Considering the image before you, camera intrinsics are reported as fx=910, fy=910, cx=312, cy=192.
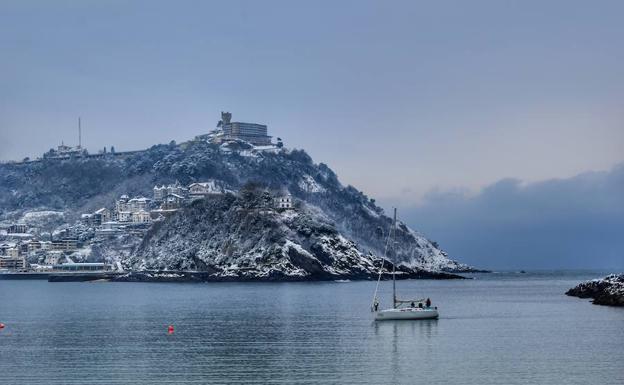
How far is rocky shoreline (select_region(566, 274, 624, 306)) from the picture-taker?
115688 millimetres

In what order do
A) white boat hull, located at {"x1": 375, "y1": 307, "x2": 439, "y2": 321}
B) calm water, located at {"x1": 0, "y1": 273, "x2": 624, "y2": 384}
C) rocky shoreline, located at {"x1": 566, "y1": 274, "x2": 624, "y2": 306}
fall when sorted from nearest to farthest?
1. calm water, located at {"x1": 0, "y1": 273, "x2": 624, "y2": 384}
2. white boat hull, located at {"x1": 375, "y1": 307, "x2": 439, "y2": 321}
3. rocky shoreline, located at {"x1": 566, "y1": 274, "x2": 624, "y2": 306}

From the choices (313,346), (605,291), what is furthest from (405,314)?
(605,291)

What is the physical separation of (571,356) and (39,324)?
2341 inches

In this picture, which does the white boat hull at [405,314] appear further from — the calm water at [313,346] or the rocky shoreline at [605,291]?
the rocky shoreline at [605,291]

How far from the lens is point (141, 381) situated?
55.6 m

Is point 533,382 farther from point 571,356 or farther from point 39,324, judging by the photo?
point 39,324

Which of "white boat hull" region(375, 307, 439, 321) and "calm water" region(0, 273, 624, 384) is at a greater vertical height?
"white boat hull" region(375, 307, 439, 321)

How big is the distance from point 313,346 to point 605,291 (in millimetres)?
63689

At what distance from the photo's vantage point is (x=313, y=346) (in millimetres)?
73312

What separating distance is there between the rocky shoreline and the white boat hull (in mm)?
30644

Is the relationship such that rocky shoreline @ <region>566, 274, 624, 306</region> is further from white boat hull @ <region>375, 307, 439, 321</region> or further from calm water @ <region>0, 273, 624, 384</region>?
white boat hull @ <region>375, 307, 439, 321</region>

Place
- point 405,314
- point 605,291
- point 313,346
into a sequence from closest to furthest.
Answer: point 313,346
point 405,314
point 605,291

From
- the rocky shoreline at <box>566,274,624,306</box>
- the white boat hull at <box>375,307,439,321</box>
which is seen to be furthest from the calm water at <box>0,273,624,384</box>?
the rocky shoreline at <box>566,274,624,306</box>

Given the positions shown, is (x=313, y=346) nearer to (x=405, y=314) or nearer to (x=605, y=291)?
(x=405, y=314)
